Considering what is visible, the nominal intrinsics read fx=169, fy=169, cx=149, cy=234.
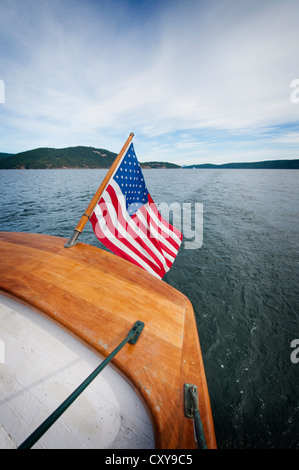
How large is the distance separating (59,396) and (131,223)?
95.4 inches

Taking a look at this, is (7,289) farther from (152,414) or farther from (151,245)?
(151,245)

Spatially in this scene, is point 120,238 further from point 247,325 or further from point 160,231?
point 247,325

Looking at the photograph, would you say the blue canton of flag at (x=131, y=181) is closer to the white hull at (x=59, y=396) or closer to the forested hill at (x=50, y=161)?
the white hull at (x=59, y=396)

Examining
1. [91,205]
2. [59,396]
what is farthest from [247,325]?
[91,205]

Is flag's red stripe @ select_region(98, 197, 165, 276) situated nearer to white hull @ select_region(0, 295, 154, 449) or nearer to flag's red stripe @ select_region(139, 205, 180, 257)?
flag's red stripe @ select_region(139, 205, 180, 257)

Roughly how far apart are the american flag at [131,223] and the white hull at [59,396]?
148cm

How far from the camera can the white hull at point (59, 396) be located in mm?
1241

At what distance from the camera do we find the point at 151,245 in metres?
3.38

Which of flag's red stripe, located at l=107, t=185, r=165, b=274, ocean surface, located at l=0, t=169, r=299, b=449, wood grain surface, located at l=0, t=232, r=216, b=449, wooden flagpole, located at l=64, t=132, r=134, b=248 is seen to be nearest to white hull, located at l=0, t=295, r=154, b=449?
wood grain surface, located at l=0, t=232, r=216, b=449

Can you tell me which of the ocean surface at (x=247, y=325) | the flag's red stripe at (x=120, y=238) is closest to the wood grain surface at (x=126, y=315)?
the flag's red stripe at (x=120, y=238)

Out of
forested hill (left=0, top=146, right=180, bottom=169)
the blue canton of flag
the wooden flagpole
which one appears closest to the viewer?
the wooden flagpole

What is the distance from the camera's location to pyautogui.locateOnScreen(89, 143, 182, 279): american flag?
9.50 ft

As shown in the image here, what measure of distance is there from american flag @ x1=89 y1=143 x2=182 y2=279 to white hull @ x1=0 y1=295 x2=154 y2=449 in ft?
4.85
